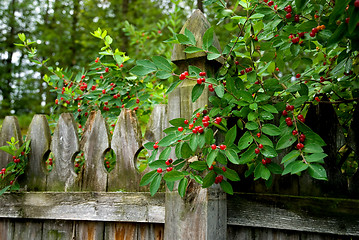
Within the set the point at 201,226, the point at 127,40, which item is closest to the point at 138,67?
the point at 201,226

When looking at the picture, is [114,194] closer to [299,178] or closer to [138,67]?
[138,67]

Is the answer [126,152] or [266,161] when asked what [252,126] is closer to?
[266,161]

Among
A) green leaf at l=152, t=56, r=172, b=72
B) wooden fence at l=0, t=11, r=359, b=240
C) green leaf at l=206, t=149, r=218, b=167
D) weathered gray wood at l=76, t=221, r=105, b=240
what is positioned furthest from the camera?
weathered gray wood at l=76, t=221, r=105, b=240

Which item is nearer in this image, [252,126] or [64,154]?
[252,126]

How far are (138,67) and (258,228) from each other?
0.86 meters

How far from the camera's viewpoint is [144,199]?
1.53 meters

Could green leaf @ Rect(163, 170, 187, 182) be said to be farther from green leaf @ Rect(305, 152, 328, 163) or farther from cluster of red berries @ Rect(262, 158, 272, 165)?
green leaf @ Rect(305, 152, 328, 163)

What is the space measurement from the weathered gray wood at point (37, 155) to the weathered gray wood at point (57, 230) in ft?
0.69

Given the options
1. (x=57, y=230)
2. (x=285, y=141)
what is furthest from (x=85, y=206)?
(x=285, y=141)

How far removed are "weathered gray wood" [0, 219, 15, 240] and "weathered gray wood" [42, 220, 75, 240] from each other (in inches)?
9.9

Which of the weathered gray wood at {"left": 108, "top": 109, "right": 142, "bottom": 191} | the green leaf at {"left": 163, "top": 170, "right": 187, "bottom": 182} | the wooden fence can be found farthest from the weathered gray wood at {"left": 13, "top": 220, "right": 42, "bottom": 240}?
the green leaf at {"left": 163, "top": 170, "right": 187, "bottom": 182}

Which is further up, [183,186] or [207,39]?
[207,39]

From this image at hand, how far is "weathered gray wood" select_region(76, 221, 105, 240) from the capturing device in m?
1.65

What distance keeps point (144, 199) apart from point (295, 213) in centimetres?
70
